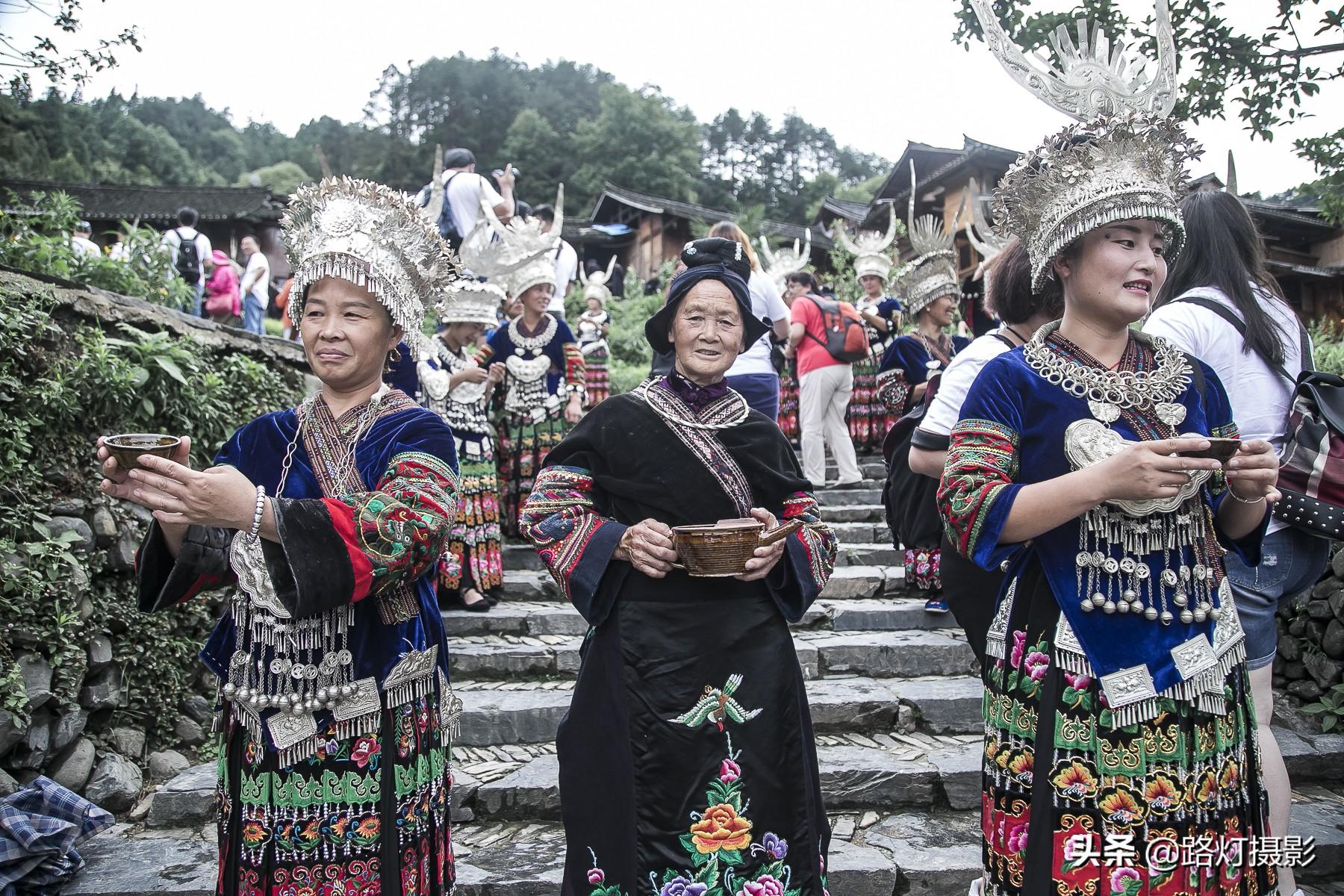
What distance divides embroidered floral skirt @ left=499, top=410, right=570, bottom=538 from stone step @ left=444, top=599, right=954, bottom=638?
4.63 ft

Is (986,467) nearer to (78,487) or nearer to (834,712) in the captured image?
(834,712)

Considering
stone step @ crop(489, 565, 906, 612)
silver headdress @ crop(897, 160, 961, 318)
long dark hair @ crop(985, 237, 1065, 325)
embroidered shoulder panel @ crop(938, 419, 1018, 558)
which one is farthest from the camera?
silver headdress @ crop(897, 160, 961, 318)

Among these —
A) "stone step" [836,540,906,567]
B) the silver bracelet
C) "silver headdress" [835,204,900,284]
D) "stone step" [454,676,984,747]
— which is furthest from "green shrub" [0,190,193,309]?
"silver headdress" [835,204,900,284]

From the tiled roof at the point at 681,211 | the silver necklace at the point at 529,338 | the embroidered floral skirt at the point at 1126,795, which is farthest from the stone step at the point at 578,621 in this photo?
the tiled roof at the point at 681,211

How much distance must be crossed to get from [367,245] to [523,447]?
4.77 meters

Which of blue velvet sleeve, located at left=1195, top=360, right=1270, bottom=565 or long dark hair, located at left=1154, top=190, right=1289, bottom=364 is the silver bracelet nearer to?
blue velvet sleeve, located at left=1195, top=360, right=1270, bottom=565

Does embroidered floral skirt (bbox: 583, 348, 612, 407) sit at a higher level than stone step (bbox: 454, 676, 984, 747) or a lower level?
higher

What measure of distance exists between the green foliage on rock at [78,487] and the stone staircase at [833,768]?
0.66m

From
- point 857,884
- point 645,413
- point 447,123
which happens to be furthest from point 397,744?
point 447,123

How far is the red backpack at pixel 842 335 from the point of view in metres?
8.88

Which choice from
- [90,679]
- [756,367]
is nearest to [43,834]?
[90,679]

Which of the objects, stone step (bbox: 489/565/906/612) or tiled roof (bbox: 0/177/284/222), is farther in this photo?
tiled roof (bbox: 0/177/284/222)

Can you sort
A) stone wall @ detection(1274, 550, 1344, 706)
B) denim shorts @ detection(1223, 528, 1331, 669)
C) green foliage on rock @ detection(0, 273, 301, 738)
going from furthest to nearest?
stone wall @ detection(1274, 550, 1344, 706)
green foliage on rock @ detection(0, 273, 301, 738)
denim shorts @ detection(1223, 528, 1331, 669)

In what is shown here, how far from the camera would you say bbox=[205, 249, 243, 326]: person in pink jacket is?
35.8 ft
